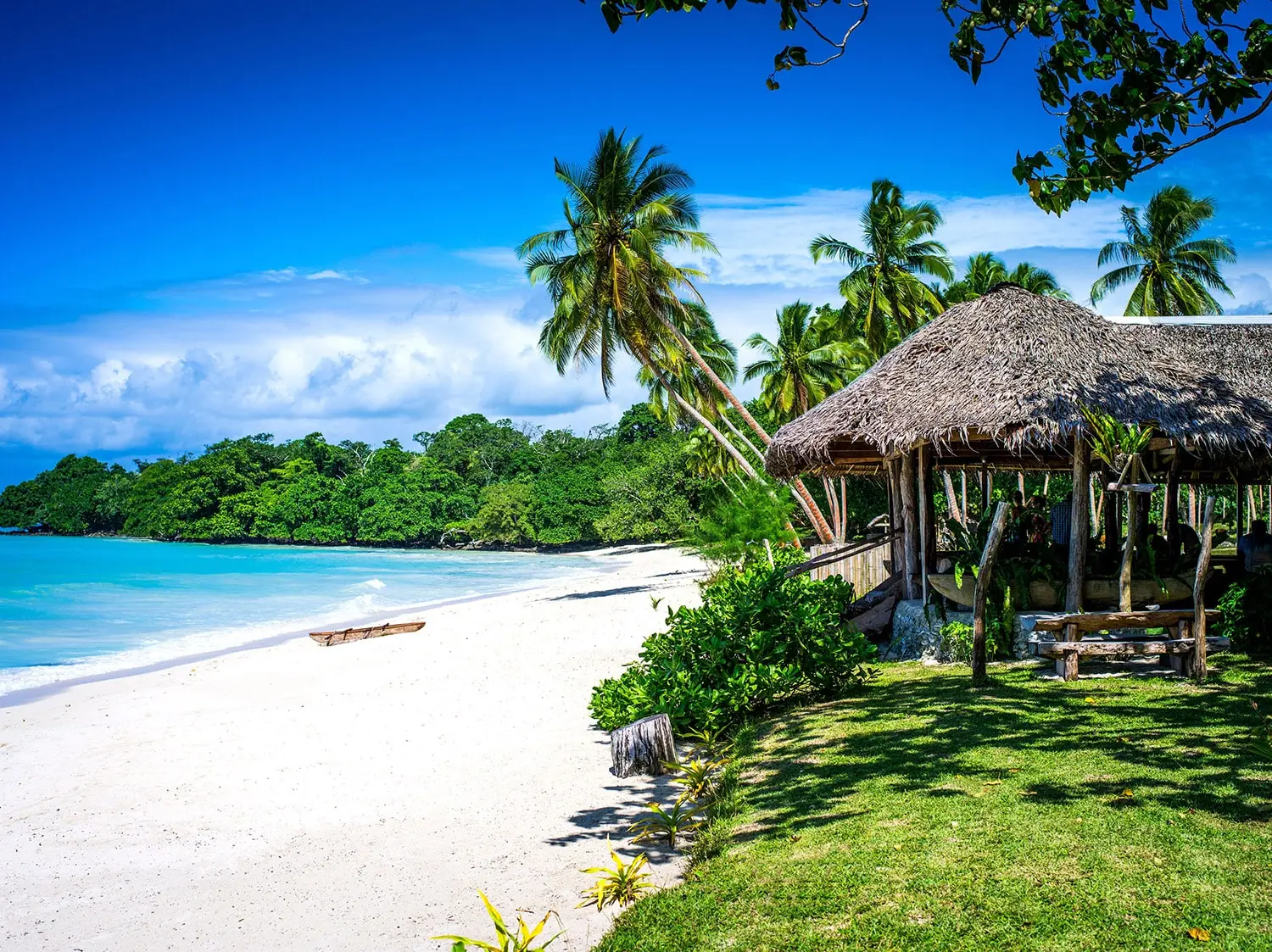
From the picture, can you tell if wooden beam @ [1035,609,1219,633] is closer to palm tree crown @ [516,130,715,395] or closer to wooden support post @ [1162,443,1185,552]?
wooden support post @ [1162,443,1185,552]

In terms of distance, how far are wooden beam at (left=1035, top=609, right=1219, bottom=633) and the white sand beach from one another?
12.0 feet

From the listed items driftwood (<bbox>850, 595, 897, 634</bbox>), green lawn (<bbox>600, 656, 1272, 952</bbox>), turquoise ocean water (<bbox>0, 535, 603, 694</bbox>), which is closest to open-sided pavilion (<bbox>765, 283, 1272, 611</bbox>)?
driftwood (<bbox>850, 595, 897, 634</bbox>)

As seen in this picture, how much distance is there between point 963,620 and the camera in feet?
30.8

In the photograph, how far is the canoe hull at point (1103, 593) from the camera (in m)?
8.97

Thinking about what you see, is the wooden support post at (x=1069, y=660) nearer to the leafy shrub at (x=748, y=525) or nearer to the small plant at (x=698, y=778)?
the small plant at (x=698, y=778)

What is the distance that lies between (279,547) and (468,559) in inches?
967

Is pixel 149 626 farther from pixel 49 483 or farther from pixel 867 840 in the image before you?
pixel 49 483

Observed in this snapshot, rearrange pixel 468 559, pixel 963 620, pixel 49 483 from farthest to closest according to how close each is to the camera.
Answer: pixel 49 483 → pixel 468 559 → pixel 963 620

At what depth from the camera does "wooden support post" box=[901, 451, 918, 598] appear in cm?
1059

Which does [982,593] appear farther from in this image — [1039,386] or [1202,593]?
[1039,386]


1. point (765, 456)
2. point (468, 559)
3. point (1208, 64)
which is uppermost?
point (1208, 64)

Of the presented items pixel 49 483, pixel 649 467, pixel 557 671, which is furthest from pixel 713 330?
pixel 49 483

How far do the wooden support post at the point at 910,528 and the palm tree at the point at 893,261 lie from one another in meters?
14.7

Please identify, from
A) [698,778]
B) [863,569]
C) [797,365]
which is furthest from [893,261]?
[698,778]
